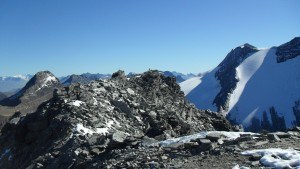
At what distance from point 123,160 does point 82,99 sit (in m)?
20.4

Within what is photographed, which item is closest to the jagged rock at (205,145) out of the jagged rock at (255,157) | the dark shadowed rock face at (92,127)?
the dark shadowed rock face at (92,127)

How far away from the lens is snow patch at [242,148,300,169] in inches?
753

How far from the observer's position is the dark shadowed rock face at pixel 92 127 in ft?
91.8

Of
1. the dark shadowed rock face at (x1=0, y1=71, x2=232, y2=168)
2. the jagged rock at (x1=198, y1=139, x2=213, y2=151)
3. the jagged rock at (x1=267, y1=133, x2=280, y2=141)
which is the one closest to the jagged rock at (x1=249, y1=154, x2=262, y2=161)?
the jagged rock at (x1=198, y1=139, x2=213, y2=151)

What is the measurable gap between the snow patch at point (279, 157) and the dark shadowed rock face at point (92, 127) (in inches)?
237

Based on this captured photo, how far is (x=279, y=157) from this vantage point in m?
20.3

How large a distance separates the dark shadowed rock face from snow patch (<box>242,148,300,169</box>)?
19.8ft

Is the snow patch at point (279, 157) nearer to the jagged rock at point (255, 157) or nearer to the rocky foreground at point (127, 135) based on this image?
the rocky foreground at point (127, 135)

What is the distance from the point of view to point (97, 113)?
39781mm

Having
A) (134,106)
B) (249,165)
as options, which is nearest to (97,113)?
(134,106)

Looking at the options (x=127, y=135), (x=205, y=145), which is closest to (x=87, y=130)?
(x=127, y=135)

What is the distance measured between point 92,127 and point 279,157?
19.3 m

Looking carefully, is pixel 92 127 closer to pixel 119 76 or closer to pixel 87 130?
pixel 87 130

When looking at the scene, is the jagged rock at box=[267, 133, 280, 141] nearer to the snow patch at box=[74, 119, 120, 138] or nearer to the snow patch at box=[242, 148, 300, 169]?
the snow patch at box=[242, 148, 300, 169]
